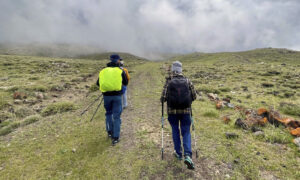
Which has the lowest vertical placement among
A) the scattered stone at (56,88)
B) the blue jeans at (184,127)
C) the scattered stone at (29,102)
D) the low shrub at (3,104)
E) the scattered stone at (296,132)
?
the scattered stone at (29,102)

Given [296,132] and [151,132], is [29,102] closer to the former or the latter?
[151,132]

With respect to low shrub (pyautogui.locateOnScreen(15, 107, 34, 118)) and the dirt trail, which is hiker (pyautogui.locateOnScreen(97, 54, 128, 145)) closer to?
the dirt trail

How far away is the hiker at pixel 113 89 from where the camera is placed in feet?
17.1

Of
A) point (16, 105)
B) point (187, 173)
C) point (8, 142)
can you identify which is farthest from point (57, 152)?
point (16, 105)

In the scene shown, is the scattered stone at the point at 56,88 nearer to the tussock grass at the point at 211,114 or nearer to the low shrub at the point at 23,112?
the low shrub at the point at 23,112

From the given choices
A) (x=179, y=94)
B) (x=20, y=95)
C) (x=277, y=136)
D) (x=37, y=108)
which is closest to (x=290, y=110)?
(x=277, y=136)

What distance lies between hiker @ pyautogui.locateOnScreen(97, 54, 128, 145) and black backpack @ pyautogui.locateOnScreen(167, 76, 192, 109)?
2.03 m

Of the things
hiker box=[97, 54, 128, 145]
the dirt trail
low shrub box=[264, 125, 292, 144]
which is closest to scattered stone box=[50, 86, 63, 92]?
the dirt trail

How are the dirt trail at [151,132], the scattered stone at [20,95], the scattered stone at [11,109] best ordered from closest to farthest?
the dirt trail at [151,132] → the scattered stone at [11,109] → the scattered stone at [20,95]

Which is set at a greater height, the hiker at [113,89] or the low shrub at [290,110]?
the hiker at [113,89]

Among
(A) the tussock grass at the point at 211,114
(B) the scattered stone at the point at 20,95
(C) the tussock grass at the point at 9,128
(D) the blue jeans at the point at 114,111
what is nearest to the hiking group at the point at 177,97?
(D) the blue jeans at the point at 114,111

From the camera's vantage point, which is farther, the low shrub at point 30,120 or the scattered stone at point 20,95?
the scattered stone at point 20,95

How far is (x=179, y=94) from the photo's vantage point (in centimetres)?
414

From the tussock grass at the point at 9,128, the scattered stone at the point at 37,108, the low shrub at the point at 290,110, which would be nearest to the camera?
the tussock grass at the point at 9,128
